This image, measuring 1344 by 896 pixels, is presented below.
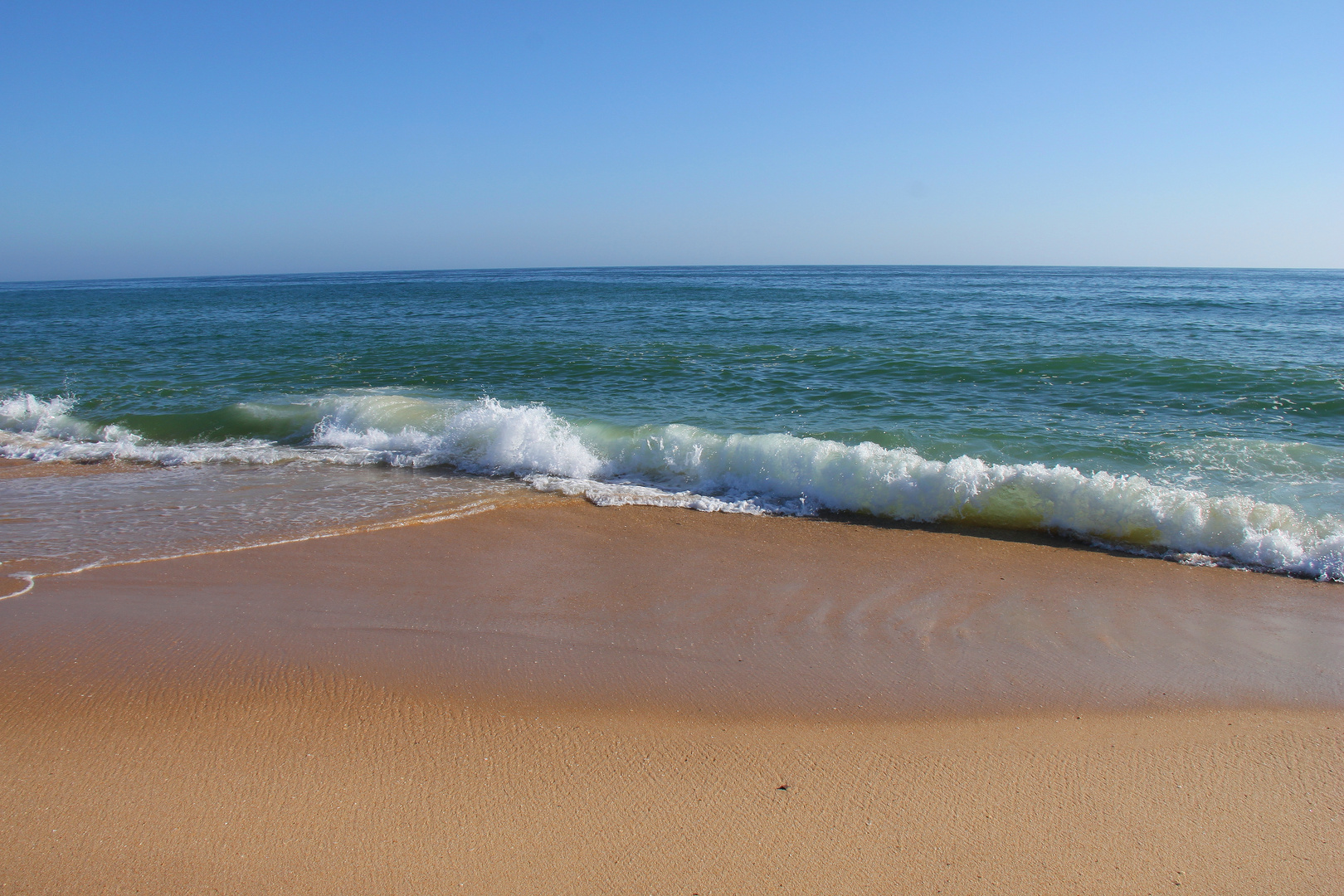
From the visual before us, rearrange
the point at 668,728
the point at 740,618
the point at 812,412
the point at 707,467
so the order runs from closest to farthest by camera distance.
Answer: the point at 668,728 < the point at 740,618 < the point at 707,467 < the point at 812,412

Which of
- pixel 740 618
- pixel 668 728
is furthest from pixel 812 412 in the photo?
pixel 668 728

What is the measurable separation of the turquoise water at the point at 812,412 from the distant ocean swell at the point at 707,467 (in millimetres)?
28

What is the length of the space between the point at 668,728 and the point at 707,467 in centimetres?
474

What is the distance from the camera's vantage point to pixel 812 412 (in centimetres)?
1018

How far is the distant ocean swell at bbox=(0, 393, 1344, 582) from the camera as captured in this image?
586cm

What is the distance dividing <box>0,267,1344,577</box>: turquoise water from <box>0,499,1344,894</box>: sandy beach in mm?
1430

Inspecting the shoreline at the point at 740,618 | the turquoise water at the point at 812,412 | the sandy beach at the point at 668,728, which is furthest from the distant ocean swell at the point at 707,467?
the sandy beach at the point at 668,728

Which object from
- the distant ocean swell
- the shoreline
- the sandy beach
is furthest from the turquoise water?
the sandy beach

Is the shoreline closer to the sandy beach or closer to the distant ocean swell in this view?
the sandy beach

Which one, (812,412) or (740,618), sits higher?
(812,412)

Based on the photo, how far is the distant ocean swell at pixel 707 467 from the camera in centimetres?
586

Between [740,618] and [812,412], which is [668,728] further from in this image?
[812,412]

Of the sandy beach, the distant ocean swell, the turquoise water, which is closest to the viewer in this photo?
the sandy beach

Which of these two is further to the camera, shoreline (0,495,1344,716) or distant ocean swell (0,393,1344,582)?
distant ocean swell (0,393,1344,582)
